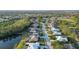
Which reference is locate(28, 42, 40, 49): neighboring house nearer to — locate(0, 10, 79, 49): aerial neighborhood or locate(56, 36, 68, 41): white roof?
locate(0, 10, 79, 49): aerial neighborhood

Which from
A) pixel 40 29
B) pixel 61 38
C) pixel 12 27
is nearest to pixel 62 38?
pixel 61 38

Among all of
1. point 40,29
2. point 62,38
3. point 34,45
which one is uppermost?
point 40,29

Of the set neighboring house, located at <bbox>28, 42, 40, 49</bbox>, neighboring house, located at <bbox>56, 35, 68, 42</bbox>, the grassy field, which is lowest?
neighboring house, located at <bbox>28, 42, 40, 49</bbox>

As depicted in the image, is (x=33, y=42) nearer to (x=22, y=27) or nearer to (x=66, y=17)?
(x=22, y=27)

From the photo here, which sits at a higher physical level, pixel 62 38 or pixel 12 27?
pixel 12 27

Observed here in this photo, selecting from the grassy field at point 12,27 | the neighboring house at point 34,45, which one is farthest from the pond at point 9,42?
the neighboring house at point 34,45

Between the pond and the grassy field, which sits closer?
the pond

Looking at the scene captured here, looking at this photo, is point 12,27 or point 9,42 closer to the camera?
point 9,42

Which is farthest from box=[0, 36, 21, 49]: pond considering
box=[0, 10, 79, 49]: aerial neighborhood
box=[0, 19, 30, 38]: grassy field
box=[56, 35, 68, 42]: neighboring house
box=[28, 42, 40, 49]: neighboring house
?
box=[56, 35, 68, 42]: neighboring house

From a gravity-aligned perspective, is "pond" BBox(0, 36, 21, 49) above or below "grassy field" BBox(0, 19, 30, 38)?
below

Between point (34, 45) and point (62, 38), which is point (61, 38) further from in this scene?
point (34, 45)
